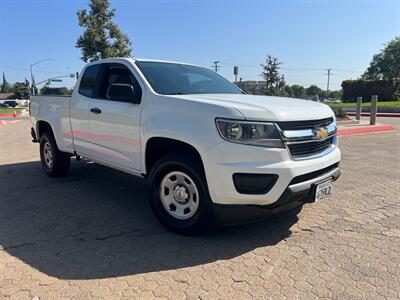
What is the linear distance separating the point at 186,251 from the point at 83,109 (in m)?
2.82

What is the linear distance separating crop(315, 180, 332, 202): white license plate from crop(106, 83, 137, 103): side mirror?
2262 millimetres

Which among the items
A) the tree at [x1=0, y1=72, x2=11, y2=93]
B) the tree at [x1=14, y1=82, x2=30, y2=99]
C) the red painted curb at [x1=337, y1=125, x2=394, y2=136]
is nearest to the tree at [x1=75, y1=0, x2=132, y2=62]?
the red painted curb at [x1=337, y1=125, x2=394, y2=136]

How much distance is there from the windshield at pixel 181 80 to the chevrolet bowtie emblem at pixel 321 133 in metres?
1.54

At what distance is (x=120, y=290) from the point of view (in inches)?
116

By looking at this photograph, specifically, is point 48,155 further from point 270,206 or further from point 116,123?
point 270,206

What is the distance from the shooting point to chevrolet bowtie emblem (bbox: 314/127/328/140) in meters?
3.80

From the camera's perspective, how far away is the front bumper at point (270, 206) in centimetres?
346

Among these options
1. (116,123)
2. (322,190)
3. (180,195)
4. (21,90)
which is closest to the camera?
(322,190)

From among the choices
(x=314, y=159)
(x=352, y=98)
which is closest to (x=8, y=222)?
(x=314, y=159)

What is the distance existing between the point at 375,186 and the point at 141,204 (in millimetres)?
3796

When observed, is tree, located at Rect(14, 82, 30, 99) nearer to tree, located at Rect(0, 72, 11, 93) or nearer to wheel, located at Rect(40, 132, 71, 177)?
tree, located at Rect(0, 72, 11, 93)

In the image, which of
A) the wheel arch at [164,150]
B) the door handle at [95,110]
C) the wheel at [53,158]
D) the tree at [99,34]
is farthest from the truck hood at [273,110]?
the tree at [99,34]

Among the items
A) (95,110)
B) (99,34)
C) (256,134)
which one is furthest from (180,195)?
(99,34)

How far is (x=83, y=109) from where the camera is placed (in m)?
5.36
